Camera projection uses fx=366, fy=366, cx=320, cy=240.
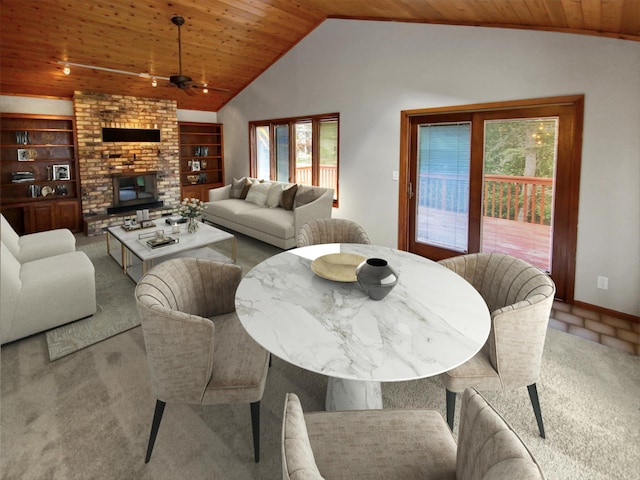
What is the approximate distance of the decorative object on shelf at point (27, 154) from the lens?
19.0 feet

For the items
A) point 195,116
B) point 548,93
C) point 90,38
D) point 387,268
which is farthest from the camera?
point 195,116

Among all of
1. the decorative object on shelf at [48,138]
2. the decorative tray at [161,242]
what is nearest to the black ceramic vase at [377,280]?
the decorative tray at [161,242]

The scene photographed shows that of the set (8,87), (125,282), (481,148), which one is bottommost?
(125,282)

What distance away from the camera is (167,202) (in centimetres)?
725

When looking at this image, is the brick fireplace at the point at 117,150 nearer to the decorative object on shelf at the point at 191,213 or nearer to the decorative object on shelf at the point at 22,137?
the decorative object on shelf at the point at 22,137

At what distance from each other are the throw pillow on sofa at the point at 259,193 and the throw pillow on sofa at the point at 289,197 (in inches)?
20.2

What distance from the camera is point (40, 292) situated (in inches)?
111

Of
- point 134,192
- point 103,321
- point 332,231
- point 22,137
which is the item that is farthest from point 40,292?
point 134,192

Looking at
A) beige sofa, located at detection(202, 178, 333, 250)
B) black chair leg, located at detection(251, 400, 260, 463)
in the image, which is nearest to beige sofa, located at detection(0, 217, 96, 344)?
black chair leg, located at detection(251, 400, 260, 463)

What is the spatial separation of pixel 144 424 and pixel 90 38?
191 inches

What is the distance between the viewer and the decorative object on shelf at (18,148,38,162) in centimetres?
579

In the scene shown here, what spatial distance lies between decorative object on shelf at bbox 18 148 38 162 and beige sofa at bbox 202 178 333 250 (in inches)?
110

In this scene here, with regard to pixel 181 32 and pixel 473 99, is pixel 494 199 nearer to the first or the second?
pixel 473 99

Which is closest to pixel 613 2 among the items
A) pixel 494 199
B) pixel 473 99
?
pixel 473 99
